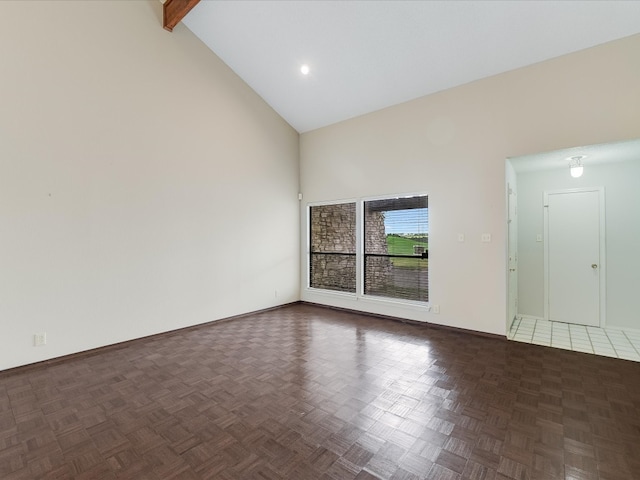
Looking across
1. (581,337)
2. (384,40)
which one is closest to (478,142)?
(384,40)

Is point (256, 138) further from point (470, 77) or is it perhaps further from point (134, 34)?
point (470, 77)

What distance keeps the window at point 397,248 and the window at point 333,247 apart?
0.97 feet

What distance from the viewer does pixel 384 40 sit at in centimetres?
382

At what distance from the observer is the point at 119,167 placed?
3.78 metres

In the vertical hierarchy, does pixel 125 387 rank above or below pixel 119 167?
below

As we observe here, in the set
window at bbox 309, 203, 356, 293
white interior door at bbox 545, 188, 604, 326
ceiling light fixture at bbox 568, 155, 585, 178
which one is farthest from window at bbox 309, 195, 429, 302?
white interior door at bbox 545, 188, 604, 326

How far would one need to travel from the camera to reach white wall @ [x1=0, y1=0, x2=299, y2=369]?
10.3 feet

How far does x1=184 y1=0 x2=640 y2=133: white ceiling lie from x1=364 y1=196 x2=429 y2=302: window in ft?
5.43

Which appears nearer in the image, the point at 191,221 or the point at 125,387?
the point at 125,387

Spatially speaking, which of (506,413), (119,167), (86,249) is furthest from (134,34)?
(506,413)

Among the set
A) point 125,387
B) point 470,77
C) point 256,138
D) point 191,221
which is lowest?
point 125,387

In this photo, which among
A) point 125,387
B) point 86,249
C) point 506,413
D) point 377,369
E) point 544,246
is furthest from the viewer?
point 544,246

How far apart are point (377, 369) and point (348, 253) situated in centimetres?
278

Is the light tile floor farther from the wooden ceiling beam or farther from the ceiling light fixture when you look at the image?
the wooden ceiling beam
